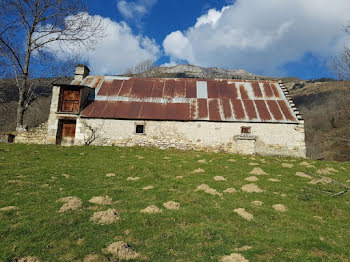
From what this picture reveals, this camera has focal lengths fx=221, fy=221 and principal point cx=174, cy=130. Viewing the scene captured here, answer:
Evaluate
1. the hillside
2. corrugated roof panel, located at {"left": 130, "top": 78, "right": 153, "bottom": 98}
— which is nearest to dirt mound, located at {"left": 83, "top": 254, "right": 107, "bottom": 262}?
the hillside

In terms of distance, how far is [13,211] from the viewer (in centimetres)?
669

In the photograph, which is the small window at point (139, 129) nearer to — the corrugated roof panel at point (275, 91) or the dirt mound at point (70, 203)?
the dirt mound at point (70, 203)

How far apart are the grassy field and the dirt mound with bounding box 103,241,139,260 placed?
2 cm

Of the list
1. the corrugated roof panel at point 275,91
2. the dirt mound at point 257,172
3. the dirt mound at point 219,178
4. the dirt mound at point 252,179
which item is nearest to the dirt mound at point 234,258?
the dirt mound at point 219,178

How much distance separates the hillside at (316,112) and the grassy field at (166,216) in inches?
345

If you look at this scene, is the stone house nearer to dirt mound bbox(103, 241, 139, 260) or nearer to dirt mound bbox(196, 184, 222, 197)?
dirt mound bbox(196, 184, 222, 197)

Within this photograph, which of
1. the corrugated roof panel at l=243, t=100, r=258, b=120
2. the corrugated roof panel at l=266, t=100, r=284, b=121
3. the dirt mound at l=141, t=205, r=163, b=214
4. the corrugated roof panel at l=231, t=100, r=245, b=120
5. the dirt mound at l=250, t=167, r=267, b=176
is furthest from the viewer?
the corrugated roof panel at l=231, t=100, r=245, b=120

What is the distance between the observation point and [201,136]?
1884 centimetres

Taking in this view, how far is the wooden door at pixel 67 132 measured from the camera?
19.5 m

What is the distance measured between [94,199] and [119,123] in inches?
467

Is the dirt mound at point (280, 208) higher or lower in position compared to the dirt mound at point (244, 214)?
higher

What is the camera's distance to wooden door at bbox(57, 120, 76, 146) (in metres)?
19.5

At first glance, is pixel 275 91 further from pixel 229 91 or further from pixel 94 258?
pixel 94 258

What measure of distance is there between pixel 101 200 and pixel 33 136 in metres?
15.0
